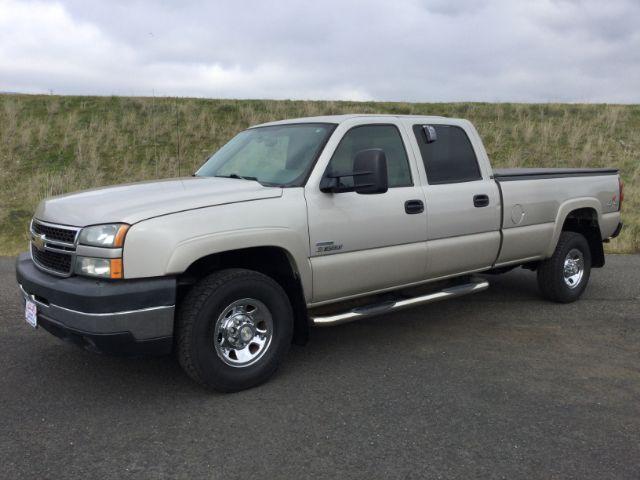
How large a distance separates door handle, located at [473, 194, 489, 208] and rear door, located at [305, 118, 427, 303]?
646 mm

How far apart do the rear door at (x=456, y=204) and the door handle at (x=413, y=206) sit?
9cm

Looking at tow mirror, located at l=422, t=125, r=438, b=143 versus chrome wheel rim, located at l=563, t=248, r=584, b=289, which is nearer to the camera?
tow mirror, located at l=422, t=125, r=438, b=143

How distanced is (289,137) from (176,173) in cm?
1343

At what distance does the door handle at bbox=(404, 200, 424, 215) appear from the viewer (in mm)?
4739

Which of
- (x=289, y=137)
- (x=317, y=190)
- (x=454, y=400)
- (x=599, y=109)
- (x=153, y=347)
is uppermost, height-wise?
(x=599, y=109)

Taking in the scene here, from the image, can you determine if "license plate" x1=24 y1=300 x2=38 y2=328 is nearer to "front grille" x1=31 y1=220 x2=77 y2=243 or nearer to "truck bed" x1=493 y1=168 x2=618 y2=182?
"front grille" x1=31 y1=220 x2=77 y2=243

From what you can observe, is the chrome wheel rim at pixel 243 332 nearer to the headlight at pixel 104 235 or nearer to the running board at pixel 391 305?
the running board at pixel 391 305

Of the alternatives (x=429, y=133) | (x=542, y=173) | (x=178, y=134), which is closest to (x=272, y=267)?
(x=429, y=133)

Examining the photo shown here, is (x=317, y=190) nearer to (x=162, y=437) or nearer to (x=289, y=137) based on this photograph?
(x=289, y=137)

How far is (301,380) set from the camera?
425cm

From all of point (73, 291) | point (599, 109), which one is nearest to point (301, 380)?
point (73, 291)

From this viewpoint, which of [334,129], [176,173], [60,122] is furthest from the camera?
[60,122]

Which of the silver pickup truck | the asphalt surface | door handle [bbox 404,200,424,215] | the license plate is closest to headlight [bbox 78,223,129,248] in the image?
the silver pickup truck

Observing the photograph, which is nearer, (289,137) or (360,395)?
(360,395)
